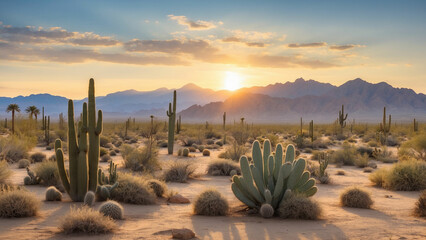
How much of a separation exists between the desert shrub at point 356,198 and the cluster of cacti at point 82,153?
6551mm

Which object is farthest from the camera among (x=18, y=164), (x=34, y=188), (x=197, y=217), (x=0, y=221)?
(x=18, y=164)

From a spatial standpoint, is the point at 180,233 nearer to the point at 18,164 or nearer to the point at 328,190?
the point at 328,190

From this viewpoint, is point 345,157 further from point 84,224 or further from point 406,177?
point 84,224

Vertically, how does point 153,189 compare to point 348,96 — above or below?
below

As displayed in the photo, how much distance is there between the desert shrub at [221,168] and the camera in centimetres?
1849

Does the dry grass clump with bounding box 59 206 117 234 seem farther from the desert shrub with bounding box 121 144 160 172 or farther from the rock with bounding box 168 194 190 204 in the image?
the desert shrub with bounding box 121 144 160 172

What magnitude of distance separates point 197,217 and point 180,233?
82.0 inches

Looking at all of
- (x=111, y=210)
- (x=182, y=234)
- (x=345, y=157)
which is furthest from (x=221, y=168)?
(x=182, y=234)

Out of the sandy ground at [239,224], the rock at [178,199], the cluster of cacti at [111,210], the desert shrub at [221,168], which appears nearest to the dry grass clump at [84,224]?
the sandy ground at [239,224]

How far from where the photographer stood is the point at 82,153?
36.6 ft

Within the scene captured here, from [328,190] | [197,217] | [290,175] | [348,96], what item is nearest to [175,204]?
[197,217]

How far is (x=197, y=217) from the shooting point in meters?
9.73

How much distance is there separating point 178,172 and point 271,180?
22.0 feet

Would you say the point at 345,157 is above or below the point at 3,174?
below
